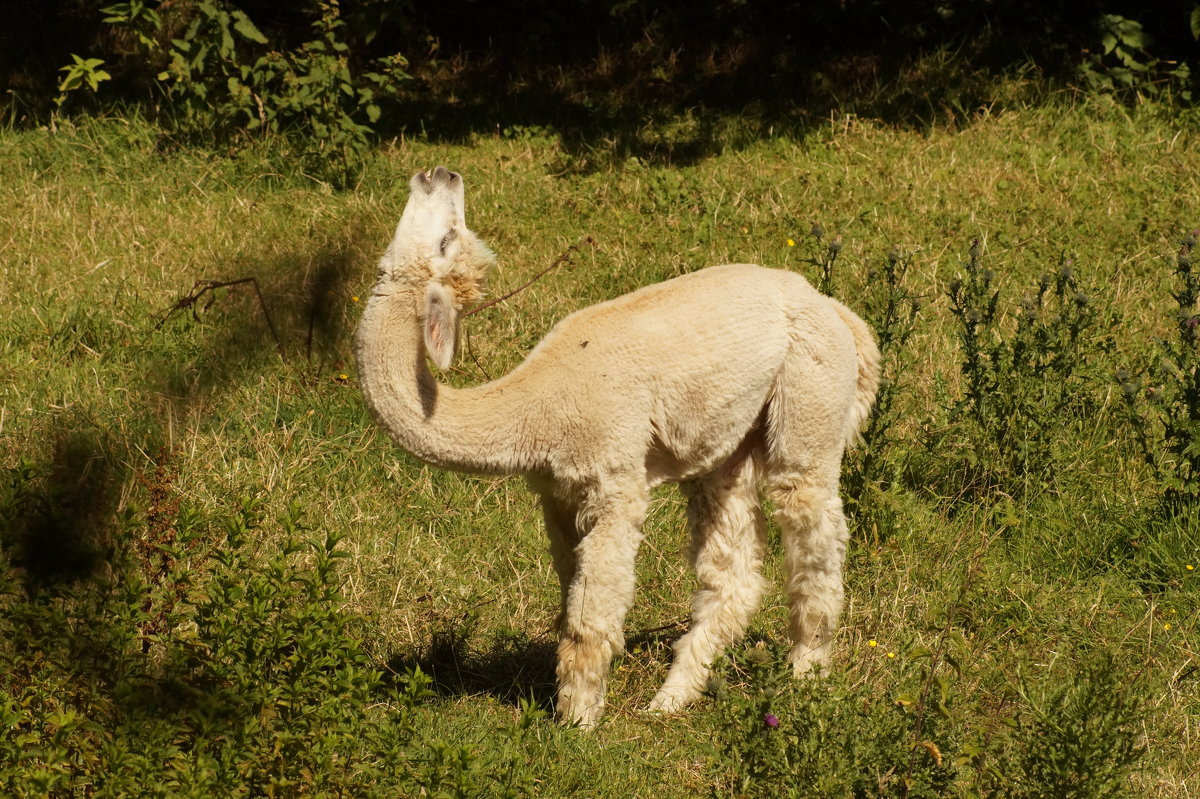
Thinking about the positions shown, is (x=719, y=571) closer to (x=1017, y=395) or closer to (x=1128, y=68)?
(x=1017, y=395)

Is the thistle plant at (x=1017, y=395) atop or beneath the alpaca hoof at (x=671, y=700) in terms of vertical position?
atop

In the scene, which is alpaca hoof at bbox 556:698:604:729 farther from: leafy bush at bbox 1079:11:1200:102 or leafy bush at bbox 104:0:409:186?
leafy bush at bbox 1079:11:1200:102

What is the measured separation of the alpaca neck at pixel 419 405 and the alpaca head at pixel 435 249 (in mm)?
71

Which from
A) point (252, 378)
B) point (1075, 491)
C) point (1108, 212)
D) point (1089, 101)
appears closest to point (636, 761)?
point (1075, 491)

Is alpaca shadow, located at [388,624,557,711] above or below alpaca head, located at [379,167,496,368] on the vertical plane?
below

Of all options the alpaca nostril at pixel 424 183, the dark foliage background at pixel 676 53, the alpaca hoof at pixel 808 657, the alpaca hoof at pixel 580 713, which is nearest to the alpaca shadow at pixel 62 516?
the alpaca nostril at pixel 424 183

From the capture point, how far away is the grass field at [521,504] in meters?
3.70

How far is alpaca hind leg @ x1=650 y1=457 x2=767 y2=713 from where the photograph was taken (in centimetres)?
506

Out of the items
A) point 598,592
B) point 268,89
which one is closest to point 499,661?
point 598,592

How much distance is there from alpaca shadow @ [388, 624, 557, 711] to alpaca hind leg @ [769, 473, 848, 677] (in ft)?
3.28

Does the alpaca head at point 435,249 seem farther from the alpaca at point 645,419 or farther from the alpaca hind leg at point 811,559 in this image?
the alpaca hind leg at point 811,559

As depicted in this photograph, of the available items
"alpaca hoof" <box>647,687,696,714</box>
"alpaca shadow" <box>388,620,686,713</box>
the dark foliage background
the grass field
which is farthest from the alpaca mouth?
the dark foliage background

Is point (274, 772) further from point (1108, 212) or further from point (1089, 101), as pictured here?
point (1089, 101)

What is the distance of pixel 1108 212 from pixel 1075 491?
11.6ft
